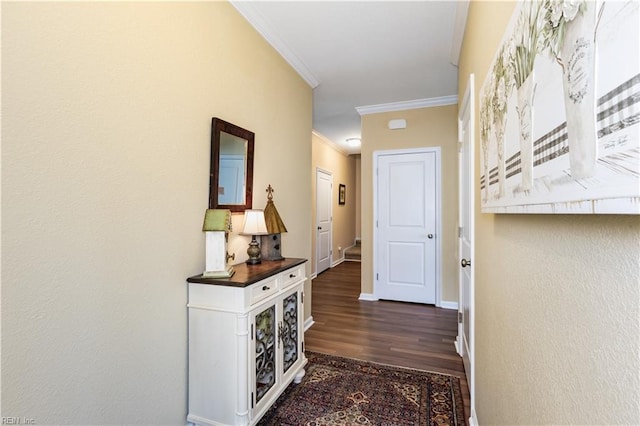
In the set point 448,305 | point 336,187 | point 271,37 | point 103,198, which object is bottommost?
point 448,305

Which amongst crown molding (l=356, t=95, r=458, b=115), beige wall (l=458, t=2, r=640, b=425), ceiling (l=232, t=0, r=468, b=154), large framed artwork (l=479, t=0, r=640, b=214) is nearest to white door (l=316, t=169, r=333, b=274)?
crown molding (l=356, t=95, r=458, b=115)

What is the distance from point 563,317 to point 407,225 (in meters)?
3.50

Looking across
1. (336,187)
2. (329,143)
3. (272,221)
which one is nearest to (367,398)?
(272,221)

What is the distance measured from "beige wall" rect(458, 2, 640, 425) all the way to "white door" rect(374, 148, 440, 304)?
8.93ft

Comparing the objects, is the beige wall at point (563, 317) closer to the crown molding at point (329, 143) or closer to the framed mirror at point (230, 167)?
the framed mirror at point (230, 167)

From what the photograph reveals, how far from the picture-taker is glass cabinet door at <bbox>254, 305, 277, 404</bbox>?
69.4 inches

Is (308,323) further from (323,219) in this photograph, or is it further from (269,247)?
(323,219)

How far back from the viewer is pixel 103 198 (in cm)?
126

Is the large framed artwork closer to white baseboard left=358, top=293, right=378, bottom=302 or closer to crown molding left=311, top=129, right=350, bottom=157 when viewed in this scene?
white baseboard left=358, top=293, right=378, bottom=302

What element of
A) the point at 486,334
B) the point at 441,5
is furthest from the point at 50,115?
the point at 441,5

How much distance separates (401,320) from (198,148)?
285cm

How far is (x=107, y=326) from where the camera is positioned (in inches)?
50.4

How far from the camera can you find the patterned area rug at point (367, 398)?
1827mm

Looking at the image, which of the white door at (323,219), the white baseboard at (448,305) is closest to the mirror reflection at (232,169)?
the white baseboard at (448,305)
